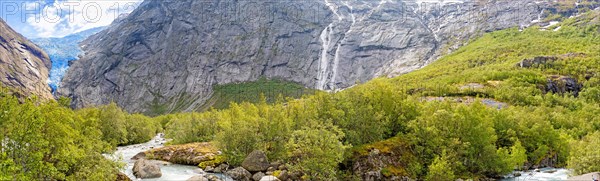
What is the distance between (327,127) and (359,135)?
7.07 m

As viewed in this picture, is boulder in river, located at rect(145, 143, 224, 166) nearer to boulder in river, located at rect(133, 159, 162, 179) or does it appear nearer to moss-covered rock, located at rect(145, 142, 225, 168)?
moss-covered rock, located at rect(145, 142, 225, 168)

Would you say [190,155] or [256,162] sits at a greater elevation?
[256,162]

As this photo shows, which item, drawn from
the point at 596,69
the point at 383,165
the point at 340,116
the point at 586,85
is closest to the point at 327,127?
the point at 340,116

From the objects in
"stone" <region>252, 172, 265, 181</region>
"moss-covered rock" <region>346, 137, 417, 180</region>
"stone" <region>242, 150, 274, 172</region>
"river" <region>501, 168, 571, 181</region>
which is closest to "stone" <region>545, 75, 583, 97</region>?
"river" <region>501, 168, 571, 181</region>

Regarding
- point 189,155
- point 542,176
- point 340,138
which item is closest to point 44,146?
point 340,138

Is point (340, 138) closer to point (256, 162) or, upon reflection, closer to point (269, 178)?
point (269, 178)

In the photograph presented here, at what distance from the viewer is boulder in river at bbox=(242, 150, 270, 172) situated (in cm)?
6378

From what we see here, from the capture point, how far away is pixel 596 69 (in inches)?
7096

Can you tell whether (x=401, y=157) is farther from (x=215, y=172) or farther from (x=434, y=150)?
(x=215, y=172)

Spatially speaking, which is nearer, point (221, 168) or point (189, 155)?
point (221, 168)

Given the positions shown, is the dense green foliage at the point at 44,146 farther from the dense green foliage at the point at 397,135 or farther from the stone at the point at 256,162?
the dense green foliage at the point at 397,135

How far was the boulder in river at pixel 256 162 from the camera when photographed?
6378cm

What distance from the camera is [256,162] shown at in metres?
64.3

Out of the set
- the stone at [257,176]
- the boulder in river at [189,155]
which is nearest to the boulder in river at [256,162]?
the stone at [257,176]
